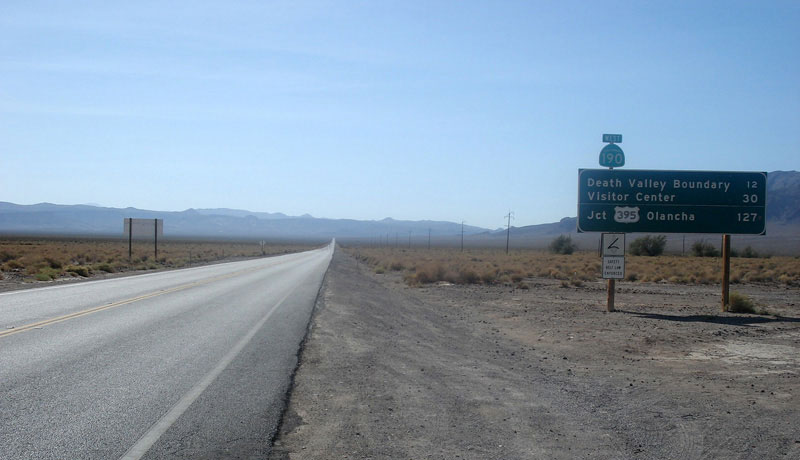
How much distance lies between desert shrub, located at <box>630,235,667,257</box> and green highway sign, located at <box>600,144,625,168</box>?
5774cm

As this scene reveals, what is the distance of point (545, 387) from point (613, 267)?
10.9m

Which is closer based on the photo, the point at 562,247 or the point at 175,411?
the point at 175,411

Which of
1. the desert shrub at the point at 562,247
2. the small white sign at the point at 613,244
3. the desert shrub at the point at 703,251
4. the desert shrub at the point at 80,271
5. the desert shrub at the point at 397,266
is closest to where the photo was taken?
the small white sign at the point at 613,244

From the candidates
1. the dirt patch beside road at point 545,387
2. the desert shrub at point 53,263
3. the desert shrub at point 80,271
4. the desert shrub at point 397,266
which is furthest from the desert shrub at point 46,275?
the desert shrub at point 397,266

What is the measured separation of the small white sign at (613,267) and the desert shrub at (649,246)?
190 ft

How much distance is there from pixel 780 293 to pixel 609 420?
26.1 m

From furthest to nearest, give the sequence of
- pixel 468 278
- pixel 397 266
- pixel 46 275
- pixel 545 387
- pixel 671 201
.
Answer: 1. pixel 397 266
2. pixel 468 278
3. pixel 46 275
4. pixel 671 201
5. pixel 545 387

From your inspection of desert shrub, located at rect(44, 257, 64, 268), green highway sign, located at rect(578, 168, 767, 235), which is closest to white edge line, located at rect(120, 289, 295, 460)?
green highway sign, located at rect(578, 168, 767, 235)

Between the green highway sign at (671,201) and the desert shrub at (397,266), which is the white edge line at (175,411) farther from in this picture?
the desert shrub at (397,266)

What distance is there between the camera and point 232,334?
13922mm

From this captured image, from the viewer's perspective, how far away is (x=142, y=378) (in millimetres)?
9336

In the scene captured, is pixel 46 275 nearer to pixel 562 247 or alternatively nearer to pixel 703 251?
pixel 562 247

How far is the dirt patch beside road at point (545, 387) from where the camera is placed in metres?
6.90

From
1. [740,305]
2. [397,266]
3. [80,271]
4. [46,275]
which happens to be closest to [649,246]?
[397,266]
